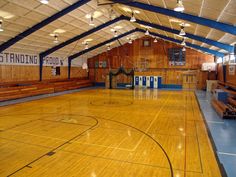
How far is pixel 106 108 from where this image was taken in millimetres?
12062

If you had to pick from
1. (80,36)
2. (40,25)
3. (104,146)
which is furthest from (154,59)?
(104,146)

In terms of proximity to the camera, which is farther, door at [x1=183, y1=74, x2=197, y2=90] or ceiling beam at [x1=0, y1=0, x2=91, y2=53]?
door at [x1=183, y1=74, x2=197, y2=90]

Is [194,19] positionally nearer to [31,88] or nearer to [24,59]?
[31,88]

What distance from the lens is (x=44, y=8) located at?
450 inches

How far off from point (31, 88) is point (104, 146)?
41.7 ft

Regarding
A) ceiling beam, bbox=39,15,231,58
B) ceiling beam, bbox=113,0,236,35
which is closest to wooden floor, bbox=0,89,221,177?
ceiling beam, bbox=113,0,236,35

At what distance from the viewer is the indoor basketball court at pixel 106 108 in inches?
195

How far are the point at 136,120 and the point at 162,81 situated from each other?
16.3 meters

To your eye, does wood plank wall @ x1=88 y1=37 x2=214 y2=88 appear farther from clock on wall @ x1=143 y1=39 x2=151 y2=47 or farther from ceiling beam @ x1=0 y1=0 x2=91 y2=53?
ceiling beam @ x1=0 y1=0 x2=91 y2=53

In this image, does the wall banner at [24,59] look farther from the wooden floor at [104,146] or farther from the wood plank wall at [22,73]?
the wooden floor at [104,146]

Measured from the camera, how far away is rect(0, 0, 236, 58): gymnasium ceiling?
322 inches

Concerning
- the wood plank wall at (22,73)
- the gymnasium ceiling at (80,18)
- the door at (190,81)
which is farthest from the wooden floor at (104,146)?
the door at (190,81)

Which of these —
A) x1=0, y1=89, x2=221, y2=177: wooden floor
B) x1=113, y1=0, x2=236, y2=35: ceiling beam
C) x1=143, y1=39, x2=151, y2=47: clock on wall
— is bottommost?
x1=0, y1=89, x2=221, y2=177: wooden floor

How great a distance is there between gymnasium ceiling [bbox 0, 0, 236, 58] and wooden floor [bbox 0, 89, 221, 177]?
4.55 metres
